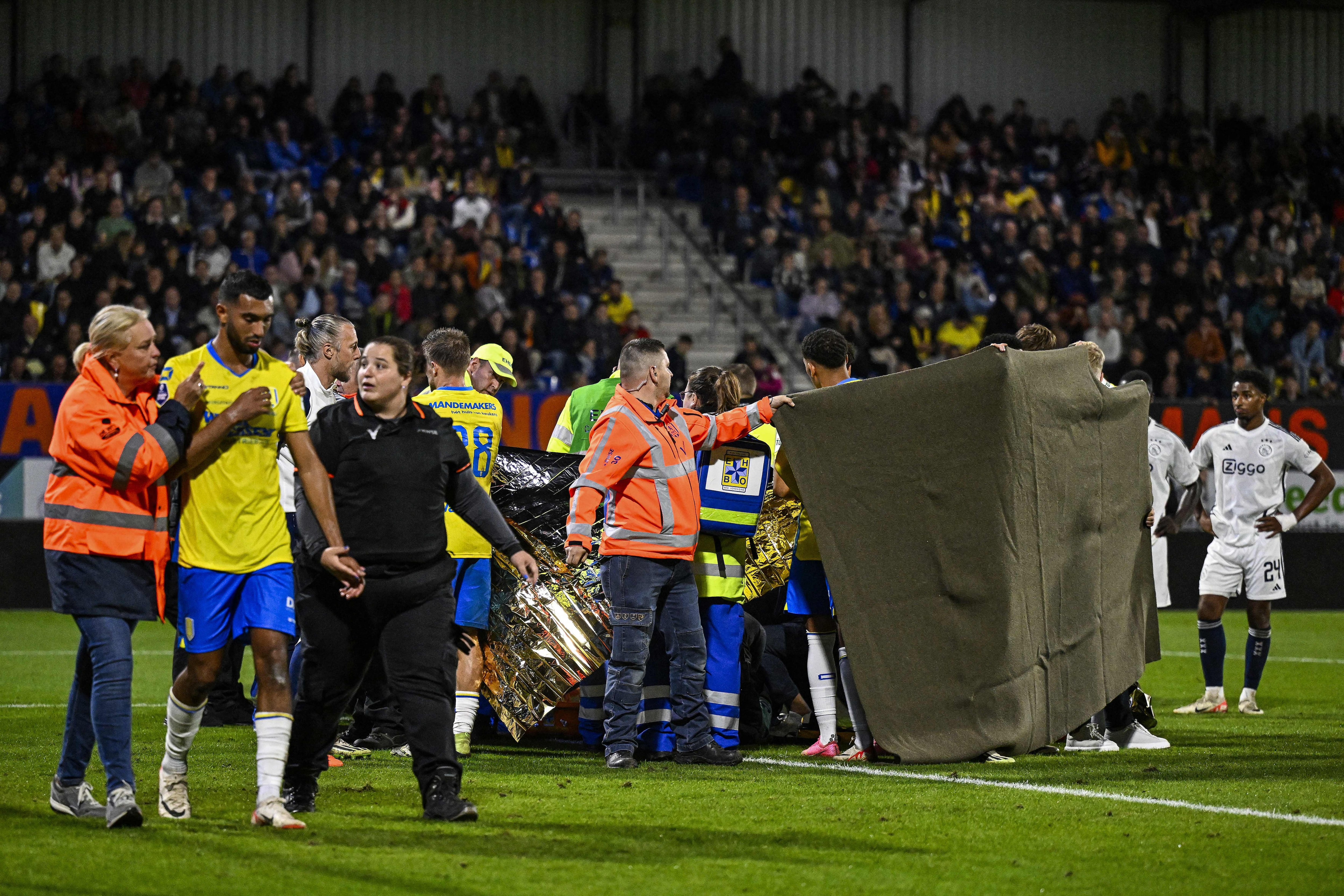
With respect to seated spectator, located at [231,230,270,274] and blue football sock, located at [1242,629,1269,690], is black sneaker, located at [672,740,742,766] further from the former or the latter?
seated spectator, located at [231,230,270,274]

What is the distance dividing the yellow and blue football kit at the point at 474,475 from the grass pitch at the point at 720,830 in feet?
2.68

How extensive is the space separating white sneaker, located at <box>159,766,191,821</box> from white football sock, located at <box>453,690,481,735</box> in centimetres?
225

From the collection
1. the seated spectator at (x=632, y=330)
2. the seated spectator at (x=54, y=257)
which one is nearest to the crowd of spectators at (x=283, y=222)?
the seated spectator at (x=54, y=257)

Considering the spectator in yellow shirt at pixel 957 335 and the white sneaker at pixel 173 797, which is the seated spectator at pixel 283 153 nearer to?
the spectator in yellow shirt at pixel 957 335

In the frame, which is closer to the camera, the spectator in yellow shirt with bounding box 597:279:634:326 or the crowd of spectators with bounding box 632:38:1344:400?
the spectator in yellow shirt with bounding box 597:279:634:326

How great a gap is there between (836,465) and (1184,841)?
2.73 metres

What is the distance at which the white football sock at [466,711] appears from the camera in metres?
8.62

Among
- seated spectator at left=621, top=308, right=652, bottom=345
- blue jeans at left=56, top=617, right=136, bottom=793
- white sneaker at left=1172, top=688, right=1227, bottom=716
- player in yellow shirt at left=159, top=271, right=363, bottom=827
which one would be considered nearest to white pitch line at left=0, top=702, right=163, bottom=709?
blue jeans at left=56, top=617, right=136, bottom=793

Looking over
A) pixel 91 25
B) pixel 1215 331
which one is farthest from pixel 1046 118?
pixel 91 25

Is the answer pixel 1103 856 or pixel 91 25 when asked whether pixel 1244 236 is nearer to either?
pixel 91 25

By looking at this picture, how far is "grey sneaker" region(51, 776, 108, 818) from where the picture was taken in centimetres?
649

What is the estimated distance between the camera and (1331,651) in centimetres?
1522

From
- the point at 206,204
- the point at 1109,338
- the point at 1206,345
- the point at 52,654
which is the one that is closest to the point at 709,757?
the point at 52,654

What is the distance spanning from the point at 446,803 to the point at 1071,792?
2.81 meters
